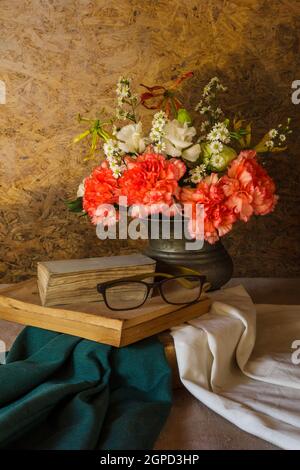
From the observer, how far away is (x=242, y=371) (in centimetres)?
94

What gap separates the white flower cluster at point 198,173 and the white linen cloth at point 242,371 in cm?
27

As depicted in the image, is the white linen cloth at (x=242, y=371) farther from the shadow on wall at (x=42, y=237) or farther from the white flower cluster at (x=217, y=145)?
the shadow on wall at (x=42, y=237)

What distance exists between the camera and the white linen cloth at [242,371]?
30.3 inches

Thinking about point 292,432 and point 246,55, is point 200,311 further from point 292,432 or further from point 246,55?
point 246,55

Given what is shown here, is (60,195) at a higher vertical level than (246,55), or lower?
lower

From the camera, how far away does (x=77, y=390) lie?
2.56 feet

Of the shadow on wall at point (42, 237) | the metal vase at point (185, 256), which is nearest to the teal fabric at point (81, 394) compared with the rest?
A: the metal vase at point (185, 256)

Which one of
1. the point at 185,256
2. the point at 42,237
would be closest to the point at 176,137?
the point at 185,256

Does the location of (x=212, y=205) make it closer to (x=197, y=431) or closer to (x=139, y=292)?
(x=139, y=292)

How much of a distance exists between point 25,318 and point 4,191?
70cm

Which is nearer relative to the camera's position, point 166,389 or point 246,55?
point 166,389

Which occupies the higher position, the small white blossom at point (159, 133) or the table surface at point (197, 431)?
the small white blossom at point (159, 133)
